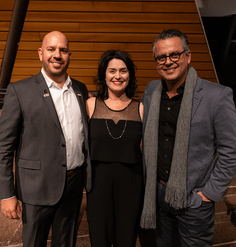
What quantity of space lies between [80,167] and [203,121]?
886 millimetres

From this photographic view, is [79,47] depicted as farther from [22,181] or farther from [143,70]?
[22,181]

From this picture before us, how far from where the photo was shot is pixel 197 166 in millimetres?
1216

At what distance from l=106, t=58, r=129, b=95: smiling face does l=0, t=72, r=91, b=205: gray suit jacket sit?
49 centimetres

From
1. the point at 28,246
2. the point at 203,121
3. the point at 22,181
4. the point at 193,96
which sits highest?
the point at 193,96

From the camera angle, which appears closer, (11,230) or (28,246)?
(28,246)

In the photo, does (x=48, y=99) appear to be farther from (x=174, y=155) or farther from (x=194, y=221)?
(x=194, y=221)

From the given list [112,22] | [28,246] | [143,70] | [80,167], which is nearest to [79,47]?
[112,22]

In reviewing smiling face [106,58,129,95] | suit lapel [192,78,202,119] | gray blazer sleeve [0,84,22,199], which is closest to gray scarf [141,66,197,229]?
suit lapel [192,78,202,119]

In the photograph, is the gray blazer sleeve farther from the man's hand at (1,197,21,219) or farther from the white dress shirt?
the white dress shirt

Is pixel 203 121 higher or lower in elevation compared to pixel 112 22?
lower

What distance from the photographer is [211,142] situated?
3.92 feet

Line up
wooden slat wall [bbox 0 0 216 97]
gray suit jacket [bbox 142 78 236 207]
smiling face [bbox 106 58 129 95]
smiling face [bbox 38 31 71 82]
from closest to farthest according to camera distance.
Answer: gray suit jacket [bbox 142 78 236 207] → smiling face [bbox 38 31 71 82] → smiling face [bbox 106 58 129 95] → wooden slat wall [bbox 0 0 216 97]

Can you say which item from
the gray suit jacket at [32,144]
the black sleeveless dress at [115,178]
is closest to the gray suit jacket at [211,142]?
the black sleeveless dress at [115,178]

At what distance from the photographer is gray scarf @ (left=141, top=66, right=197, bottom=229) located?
46.9 inches
